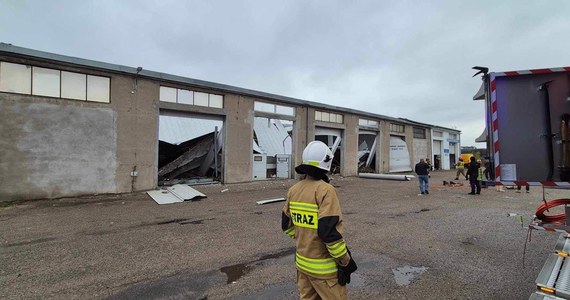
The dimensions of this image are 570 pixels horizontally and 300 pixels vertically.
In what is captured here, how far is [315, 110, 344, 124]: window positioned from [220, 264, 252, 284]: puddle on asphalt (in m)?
17.4

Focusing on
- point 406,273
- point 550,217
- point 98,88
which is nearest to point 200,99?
point 98,88

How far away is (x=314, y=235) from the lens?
2.38 m

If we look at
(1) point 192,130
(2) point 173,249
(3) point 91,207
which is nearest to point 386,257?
(2) point 173,249

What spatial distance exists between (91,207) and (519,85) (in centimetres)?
1144

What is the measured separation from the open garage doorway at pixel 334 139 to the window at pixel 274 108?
2.99 metres

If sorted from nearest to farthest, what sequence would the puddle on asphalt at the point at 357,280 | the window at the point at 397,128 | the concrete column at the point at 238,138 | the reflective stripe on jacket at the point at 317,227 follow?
the reflective stripe on jacket at the point at 317,227
the puddle on asphalt at the point at 357,280
the concrete column at the point at 238,138
the window at the point at 397,128

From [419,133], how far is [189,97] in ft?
87.7

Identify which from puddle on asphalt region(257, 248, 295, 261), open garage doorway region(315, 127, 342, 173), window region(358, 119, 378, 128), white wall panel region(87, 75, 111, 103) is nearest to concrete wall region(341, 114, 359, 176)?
open garage doorway region(315, 127, 342, 173)

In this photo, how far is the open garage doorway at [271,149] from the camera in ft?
59.0

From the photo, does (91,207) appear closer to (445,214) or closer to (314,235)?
(314,235)

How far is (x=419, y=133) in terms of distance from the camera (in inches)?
1297

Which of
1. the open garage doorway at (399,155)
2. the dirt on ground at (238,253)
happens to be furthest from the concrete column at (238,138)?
the open garage doorway at (399,155)

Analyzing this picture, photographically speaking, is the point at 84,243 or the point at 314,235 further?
the point at 84,243

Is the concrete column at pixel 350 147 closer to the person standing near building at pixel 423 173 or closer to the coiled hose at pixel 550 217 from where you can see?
the person standing near building at pixel 423 173
